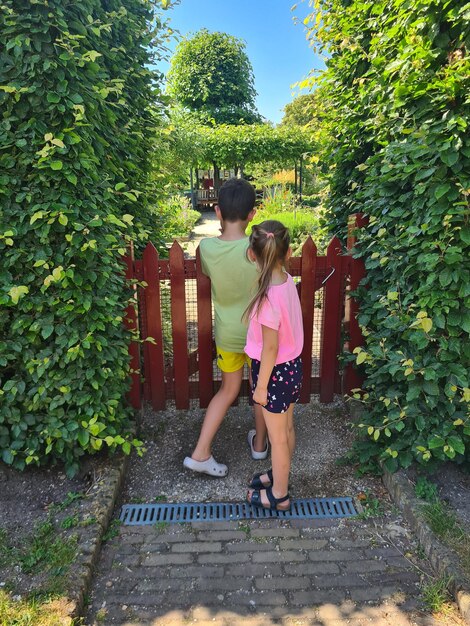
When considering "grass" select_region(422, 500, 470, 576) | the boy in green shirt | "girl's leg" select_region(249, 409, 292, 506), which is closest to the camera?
"grass" select_region(422, 500, 470, 576)

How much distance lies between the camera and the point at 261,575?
2.13 meters

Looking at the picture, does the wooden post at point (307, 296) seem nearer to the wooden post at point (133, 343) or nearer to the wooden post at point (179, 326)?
the wooden post at point (179, 326)

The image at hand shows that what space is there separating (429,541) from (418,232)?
1.60m

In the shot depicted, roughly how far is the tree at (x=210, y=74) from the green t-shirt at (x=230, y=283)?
23.8 meters

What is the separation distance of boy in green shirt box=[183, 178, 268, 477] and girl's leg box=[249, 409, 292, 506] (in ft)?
1.39

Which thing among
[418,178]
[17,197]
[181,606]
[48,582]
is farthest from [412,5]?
[48,582]

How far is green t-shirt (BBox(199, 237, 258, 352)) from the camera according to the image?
2.59m

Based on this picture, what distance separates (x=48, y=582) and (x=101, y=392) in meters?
0.96

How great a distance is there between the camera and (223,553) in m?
2.27

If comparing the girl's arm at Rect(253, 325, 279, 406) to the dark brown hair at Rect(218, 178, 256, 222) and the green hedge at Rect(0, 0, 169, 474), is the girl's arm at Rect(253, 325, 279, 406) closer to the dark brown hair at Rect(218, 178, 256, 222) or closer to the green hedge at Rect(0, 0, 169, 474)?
the dark brown hair at Rect(218, 178, 256, 222)

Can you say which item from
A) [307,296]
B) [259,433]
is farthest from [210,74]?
[259,433]

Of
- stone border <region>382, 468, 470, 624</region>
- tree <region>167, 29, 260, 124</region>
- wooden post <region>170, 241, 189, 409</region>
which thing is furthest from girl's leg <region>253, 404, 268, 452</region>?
tree <region>167, 29, 260, 124</region>

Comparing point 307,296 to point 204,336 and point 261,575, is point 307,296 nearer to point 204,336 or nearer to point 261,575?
point 204,336

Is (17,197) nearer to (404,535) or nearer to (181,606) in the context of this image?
(181,606)
